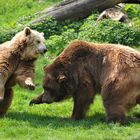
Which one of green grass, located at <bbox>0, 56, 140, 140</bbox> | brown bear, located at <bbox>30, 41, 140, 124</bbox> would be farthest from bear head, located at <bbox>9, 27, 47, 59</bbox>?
green grass, located at <bbox>0, 56, 140, 140</bbox>

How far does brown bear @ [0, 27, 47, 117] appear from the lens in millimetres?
10094

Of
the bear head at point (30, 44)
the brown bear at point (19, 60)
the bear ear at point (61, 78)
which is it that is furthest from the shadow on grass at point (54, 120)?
the bear head at point (30, 44)

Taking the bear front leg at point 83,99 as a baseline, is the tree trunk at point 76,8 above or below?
below

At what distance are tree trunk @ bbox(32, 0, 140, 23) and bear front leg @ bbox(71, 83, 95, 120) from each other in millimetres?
6649

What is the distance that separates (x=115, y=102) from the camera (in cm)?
950

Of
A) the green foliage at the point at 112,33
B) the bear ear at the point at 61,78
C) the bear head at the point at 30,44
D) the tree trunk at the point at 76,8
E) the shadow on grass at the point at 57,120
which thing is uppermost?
the bear head at the point at 30,44

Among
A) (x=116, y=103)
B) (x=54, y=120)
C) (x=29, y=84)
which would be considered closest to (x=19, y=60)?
(x=29, y=84)

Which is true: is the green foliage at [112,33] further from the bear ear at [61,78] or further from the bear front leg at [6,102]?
the bear front leg at [6,102]

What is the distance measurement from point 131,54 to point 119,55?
0.76ft

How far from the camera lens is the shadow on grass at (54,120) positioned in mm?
9578

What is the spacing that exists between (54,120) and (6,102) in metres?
1.13

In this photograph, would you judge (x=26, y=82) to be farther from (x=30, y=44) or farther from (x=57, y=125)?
(x=57, y=125)

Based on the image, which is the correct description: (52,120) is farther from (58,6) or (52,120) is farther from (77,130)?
(58,6)

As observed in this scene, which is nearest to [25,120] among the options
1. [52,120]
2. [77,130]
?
[52,120]
